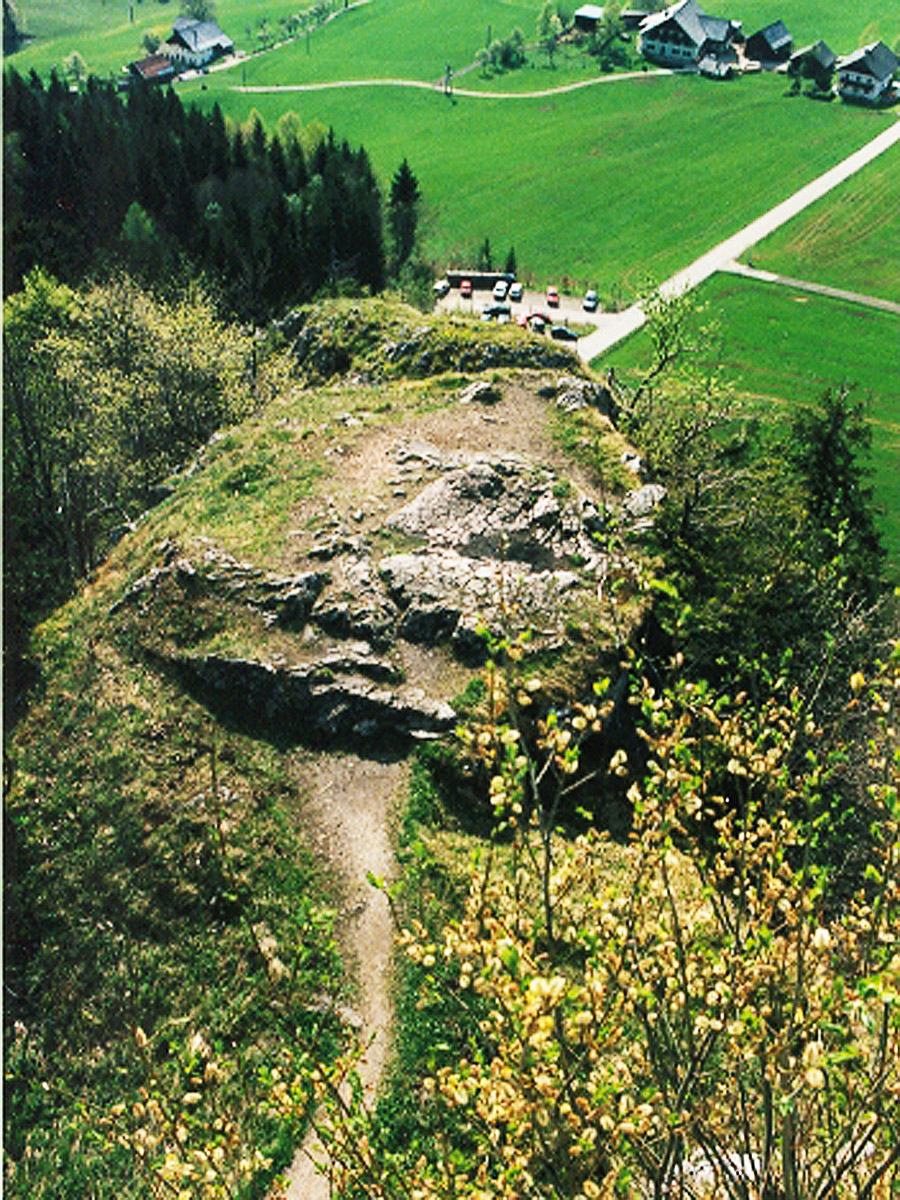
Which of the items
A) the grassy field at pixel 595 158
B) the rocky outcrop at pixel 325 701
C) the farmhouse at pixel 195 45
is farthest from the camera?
the farmhouse at pixel 195 45

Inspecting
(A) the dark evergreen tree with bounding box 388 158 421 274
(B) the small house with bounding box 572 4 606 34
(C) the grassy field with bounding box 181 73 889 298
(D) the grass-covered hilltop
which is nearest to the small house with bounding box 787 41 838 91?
(C) the grassy field with bounding box 181 73 889 298

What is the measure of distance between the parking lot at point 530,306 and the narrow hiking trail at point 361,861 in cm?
6391

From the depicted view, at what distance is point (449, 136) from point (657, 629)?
4711 inches

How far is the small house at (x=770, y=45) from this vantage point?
151 metres

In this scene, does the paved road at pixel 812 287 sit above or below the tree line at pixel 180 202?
below

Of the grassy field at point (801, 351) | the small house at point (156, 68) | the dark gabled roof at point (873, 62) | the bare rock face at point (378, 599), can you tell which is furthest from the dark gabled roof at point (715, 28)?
the bare rock face at point (378, 599)

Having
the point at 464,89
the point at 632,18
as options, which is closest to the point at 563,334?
the point at 464,89

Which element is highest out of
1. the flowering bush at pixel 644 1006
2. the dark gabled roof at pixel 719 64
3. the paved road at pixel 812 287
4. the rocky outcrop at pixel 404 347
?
the dark gabled roof at pixel 719 64

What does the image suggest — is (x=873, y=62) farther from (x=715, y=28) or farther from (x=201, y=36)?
(x=201, y=36)

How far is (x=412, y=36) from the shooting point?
563 ft

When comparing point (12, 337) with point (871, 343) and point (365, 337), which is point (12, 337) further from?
point (871, 343)

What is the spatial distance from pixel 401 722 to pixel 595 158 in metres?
114

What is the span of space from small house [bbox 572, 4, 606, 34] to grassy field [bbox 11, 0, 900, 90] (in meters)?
9.14

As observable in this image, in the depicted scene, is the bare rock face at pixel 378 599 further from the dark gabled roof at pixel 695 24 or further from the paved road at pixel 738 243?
the dark gabled roof at pixel 695 24
